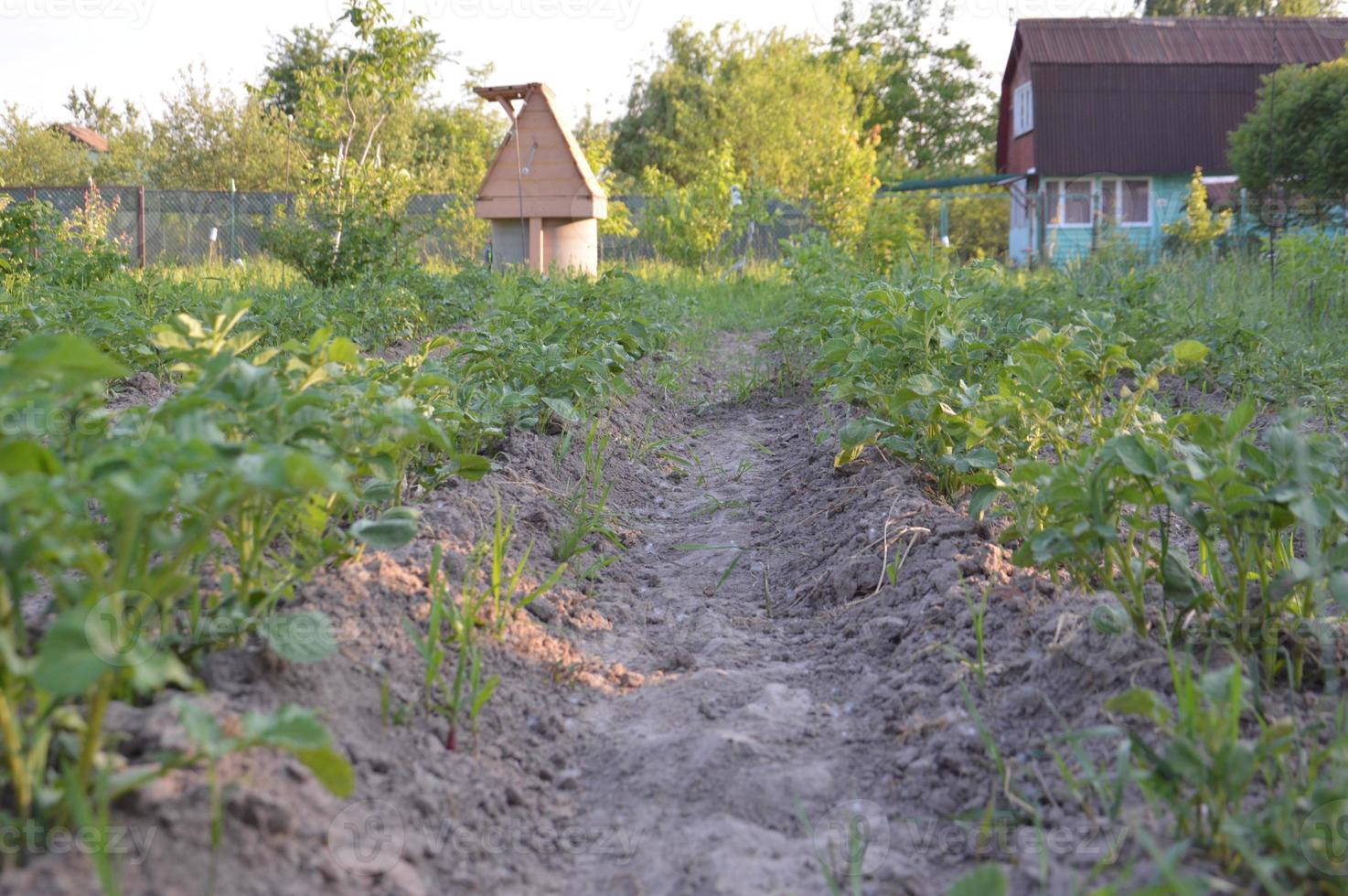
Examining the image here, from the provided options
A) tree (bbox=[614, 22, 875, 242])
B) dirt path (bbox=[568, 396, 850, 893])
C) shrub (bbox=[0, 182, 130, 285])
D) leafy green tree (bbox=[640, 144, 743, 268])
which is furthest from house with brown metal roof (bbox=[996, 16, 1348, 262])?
dirt path (bbox=[568, 396, 850, 893])

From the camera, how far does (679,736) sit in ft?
7.50

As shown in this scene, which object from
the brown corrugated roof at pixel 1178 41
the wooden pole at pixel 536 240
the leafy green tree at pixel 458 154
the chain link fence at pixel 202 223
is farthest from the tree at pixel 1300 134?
the leafy green tree at pixel 458 154

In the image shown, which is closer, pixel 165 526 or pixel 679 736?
pixel 165 526

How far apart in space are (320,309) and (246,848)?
20.0ft

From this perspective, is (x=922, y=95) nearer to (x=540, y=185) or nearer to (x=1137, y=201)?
(x=1137, y=201)

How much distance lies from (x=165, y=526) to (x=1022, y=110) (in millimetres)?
29478

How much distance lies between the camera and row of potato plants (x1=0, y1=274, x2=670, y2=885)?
4.44 feet

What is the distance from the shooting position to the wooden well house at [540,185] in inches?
565

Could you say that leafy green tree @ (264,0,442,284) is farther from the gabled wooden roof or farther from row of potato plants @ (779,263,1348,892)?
row of potato plants @ (779,263,1348,892)
